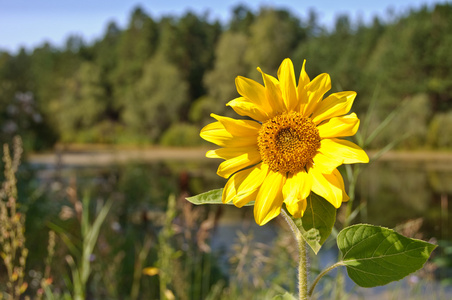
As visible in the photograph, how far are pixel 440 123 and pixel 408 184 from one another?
7.79m

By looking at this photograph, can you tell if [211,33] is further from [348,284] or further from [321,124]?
[321,124]

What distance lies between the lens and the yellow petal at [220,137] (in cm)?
81

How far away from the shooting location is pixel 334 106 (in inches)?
30.9

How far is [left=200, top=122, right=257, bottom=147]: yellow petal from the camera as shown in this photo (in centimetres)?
81

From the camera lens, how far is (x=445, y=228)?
24.8 ft

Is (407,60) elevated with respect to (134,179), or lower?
elevated

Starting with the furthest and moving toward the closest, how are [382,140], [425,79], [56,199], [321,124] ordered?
[425,79], [382,140], [56,199], [321,124]

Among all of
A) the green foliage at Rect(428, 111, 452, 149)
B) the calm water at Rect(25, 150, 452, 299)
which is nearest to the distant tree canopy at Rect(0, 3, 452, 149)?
the green foliage at Rect(428, 111, 452, 149)

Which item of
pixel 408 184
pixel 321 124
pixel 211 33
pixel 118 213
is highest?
pixel 211 33

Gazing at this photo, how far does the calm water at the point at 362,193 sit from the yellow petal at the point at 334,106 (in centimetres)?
123

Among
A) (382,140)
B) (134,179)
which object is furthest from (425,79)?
(134,179)

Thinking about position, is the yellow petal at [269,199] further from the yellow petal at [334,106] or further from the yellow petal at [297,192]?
the yellow petal at [334,106]

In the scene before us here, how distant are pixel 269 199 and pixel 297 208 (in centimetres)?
7

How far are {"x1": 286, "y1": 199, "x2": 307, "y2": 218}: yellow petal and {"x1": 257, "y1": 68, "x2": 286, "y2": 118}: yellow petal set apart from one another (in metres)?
0.18
